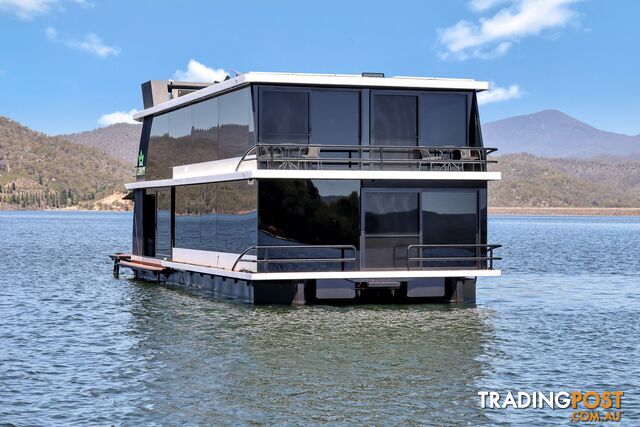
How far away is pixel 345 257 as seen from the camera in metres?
27.2

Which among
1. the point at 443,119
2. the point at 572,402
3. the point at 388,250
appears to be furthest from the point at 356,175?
the point at 572,402

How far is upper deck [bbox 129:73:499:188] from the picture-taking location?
2677 centimetres

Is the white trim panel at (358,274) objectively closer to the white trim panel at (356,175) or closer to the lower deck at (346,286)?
the lower deck at (346,286)

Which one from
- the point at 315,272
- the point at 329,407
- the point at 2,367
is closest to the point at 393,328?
the point at 315,272

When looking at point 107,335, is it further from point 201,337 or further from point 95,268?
point 95,268

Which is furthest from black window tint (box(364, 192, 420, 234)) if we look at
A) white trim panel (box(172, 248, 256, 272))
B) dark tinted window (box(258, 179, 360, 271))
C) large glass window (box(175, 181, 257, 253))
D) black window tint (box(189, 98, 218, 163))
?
black window tint (box(189, 98, 218, 163))

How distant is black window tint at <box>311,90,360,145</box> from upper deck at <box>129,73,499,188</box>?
0.10 feet

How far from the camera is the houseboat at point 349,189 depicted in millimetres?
26656

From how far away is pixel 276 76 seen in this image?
26.6 meters

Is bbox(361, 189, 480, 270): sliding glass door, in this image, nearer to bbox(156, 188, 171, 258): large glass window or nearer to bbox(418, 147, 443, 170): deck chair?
bbox(418, 147, 443, 170): deck chair

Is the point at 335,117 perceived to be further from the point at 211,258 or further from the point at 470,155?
the point at 211,258

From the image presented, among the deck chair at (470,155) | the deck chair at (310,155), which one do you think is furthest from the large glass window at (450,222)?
the deck chair at (310,155)

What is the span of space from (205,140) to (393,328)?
10.8 metres

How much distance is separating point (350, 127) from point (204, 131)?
6.26 meters
